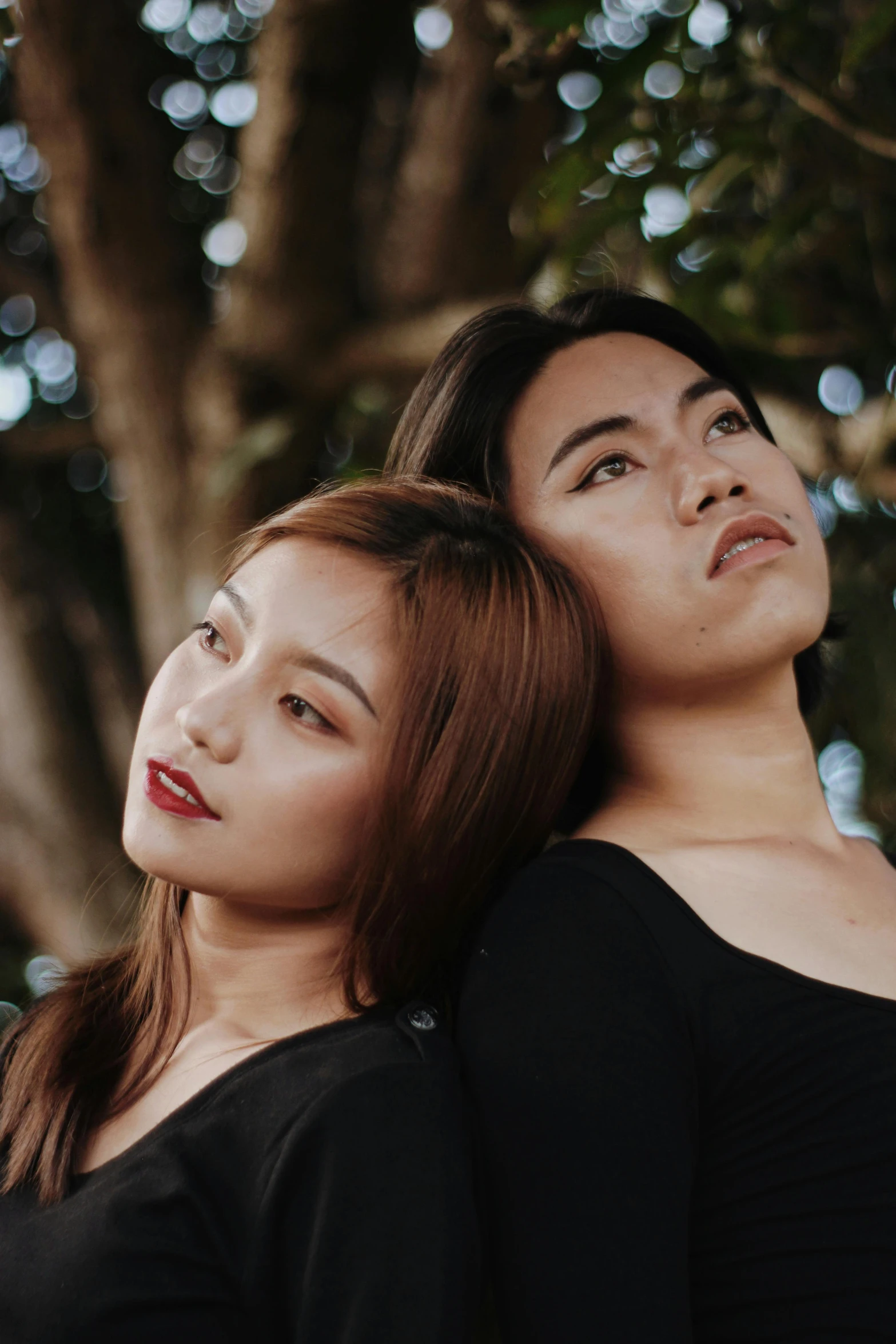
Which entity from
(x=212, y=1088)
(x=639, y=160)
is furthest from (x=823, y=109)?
(x=212, y=1088)

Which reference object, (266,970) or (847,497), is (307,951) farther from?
(847,497)

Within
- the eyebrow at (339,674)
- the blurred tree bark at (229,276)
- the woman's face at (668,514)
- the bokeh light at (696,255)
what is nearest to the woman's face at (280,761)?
the eyebrow at (339,674)

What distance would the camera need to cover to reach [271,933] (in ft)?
4.08

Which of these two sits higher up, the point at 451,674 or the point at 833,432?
the point at 451,674

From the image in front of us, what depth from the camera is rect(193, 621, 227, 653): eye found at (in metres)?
1.29

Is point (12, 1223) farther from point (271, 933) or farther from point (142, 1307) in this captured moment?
point (271, 933)

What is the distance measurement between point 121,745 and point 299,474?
0.97 metres

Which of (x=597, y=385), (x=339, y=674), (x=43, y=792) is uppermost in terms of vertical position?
(x=597, y=385)

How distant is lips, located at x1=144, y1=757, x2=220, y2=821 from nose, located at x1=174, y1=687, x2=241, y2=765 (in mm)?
35

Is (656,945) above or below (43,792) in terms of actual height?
above

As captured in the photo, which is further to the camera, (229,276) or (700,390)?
(229,276)

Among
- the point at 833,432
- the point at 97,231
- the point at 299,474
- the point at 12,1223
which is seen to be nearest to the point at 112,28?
the point at 97,231

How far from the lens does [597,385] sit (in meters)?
1.44

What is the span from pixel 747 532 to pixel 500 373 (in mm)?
401
